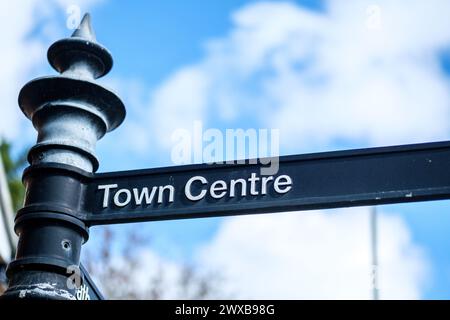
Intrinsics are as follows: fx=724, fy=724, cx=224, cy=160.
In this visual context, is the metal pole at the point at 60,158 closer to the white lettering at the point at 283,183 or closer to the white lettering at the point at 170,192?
the white lettering at the point at 170,192

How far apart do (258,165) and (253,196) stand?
0.48ft

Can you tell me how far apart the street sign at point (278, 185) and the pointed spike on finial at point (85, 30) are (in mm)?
714

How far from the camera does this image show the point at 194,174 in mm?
3156

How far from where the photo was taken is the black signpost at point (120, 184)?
9.55ft

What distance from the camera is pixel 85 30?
3535 millimetres

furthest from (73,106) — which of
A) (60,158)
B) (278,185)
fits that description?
(278,185)

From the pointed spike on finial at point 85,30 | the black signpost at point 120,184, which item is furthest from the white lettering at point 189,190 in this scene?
the pointed spike on finial at point 85,30

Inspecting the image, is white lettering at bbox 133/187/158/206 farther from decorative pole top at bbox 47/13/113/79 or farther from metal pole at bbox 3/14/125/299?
decorative pole top at bbox 47/13/113/79

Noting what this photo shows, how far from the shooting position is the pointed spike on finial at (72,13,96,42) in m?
3.50

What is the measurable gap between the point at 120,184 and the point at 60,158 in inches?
11.3

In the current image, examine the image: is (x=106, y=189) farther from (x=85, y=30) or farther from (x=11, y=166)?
(x=11, y=166)

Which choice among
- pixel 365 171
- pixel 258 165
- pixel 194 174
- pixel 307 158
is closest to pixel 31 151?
pixel 194 174

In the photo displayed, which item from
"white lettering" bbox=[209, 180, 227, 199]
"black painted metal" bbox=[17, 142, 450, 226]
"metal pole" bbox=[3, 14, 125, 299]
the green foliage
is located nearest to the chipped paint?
"metal pole" bbox=[3, 14, 125, 299]
